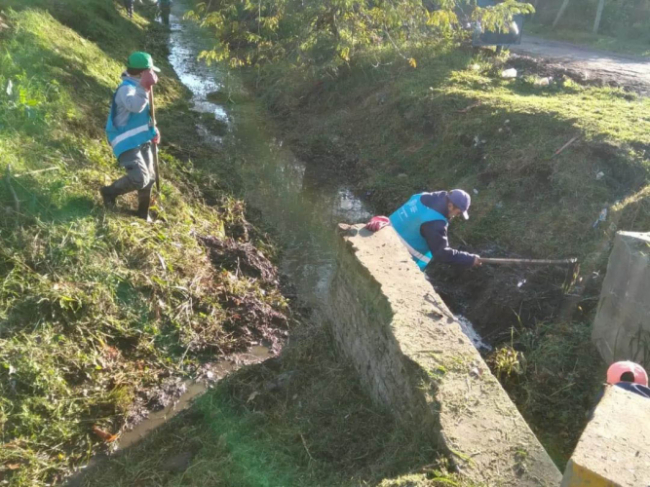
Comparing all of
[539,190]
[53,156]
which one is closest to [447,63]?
[539,190]

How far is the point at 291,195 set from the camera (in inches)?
329

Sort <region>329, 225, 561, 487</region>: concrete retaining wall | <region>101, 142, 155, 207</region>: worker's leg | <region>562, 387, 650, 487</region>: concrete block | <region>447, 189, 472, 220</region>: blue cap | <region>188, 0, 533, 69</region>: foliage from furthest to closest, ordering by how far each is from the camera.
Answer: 1. <region>188, 0, 533, 69</region>: foliage
2. <region>101, 142, 155, 207</region>: worker's leg
3. <region>447, 189, 472, 220</region>: blue cap
4. <region>329, 225, 561, 487</region>: concrete retaining wall
5. <region>562, 387, 650, 487</region>: concrete block

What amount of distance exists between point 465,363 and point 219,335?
246cm

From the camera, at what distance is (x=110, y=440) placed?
12.4 feet

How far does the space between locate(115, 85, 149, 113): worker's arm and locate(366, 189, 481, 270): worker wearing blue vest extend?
2.40 m

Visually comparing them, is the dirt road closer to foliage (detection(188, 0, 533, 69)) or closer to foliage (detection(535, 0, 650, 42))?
foliage (detection(535, 0, 650, 42))

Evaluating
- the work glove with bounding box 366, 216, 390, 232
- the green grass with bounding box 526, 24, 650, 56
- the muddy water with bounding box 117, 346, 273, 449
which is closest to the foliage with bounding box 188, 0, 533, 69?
the work glove with bounding box 366, 216, 390, 232

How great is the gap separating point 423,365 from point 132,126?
3595 mm

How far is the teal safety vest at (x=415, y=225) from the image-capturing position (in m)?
4.70

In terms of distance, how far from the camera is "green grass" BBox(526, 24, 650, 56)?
14.1m

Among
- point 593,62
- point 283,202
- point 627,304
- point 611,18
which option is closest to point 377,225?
point 627,304

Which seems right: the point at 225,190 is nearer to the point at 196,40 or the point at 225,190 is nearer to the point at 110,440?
the point at 110,440

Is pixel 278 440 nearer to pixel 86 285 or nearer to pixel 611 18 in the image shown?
pixel 86 285

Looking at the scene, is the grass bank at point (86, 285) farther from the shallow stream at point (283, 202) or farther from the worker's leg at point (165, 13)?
the worker's leg at point (165, 13)
